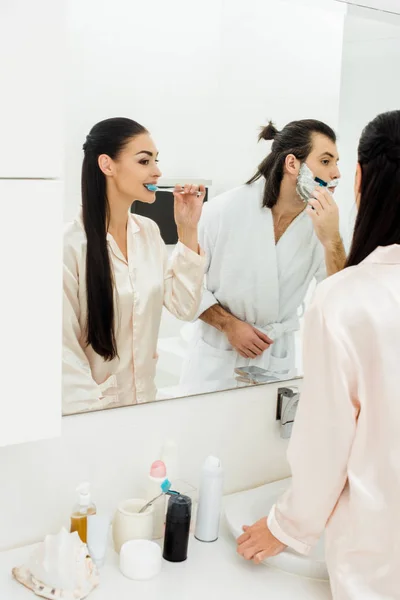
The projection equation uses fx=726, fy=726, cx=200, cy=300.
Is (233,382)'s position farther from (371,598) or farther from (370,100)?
(370,100)

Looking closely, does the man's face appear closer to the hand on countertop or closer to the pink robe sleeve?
the pink robe sleeve

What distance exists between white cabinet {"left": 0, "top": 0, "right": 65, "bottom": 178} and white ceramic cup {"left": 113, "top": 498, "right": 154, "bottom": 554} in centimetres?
78

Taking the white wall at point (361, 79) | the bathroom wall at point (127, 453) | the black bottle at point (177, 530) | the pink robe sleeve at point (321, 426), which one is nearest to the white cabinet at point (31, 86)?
the pink robe sleeve at point (321, 426)

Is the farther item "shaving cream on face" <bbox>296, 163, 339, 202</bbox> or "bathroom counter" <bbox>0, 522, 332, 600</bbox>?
"shaving cream on face" <bbox>296, 163, 339, 202</bbox>

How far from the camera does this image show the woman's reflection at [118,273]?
1.46 metres

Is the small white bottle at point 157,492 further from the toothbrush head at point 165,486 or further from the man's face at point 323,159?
the man's face at point 323,159

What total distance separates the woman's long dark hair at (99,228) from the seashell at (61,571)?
1.26 ft

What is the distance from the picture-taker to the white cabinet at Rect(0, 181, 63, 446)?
1124mm

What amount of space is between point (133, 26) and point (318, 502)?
987 mm

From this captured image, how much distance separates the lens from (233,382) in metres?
1.80

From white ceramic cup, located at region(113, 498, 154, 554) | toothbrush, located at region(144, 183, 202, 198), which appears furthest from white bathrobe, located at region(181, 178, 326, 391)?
white ceramic cup, located at region(113, 498, 154, 554)

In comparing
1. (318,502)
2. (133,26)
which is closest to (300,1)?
(133,26)

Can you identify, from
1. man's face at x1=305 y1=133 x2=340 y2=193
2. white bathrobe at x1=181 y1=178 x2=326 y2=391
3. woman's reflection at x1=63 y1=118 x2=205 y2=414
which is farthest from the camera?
man's face at x1=305 y1=133 x2=340 y2=193

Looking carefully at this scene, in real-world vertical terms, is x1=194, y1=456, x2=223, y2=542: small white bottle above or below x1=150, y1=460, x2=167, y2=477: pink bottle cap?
below
